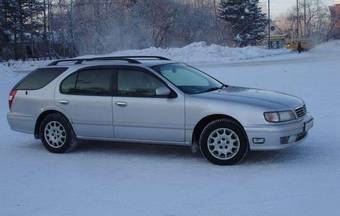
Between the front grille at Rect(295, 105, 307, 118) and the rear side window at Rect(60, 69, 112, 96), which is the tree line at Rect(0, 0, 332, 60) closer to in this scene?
the rear side window at Rect(60, 69, 112, 96)

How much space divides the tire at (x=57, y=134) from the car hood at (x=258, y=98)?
7.45 ft

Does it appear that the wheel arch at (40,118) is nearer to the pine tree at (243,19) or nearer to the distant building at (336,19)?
the pine tree at (243,19)

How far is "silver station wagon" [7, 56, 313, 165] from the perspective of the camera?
25.2 ft

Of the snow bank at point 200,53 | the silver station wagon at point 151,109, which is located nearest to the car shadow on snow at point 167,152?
the silver station wagon at point 151,109

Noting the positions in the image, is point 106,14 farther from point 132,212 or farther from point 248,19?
point 132,212

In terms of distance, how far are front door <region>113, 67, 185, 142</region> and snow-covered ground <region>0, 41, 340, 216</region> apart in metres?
0.40

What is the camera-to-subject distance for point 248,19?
7919cm

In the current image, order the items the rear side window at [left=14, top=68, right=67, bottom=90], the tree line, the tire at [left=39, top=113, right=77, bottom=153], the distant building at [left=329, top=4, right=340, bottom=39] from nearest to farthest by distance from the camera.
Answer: the tire at [left=39, top=113, right=77, bottom=153] < the rear side window at [left=14, top=68, right=67, bottom=90] < the tree line < the distant building at [left=329, top=4, right=340, bottom=39]

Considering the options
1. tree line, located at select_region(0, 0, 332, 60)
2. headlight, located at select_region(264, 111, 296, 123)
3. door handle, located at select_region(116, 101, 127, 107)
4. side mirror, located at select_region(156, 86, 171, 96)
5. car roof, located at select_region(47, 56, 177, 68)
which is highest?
tree line, located at select_region(0, 0, 332, 60)

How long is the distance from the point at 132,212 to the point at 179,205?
1.68 feet

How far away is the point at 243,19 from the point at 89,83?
71.6 meters

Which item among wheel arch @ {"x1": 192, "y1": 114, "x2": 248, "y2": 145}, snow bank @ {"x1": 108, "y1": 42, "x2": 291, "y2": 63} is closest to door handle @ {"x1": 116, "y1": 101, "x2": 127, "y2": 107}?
wheel arch @ {"x1": 192, "y1": 114, "x2": 248, "y2": 145}

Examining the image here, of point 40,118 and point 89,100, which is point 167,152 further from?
point 40,118

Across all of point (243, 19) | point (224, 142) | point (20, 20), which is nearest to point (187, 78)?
point (224, 142)
